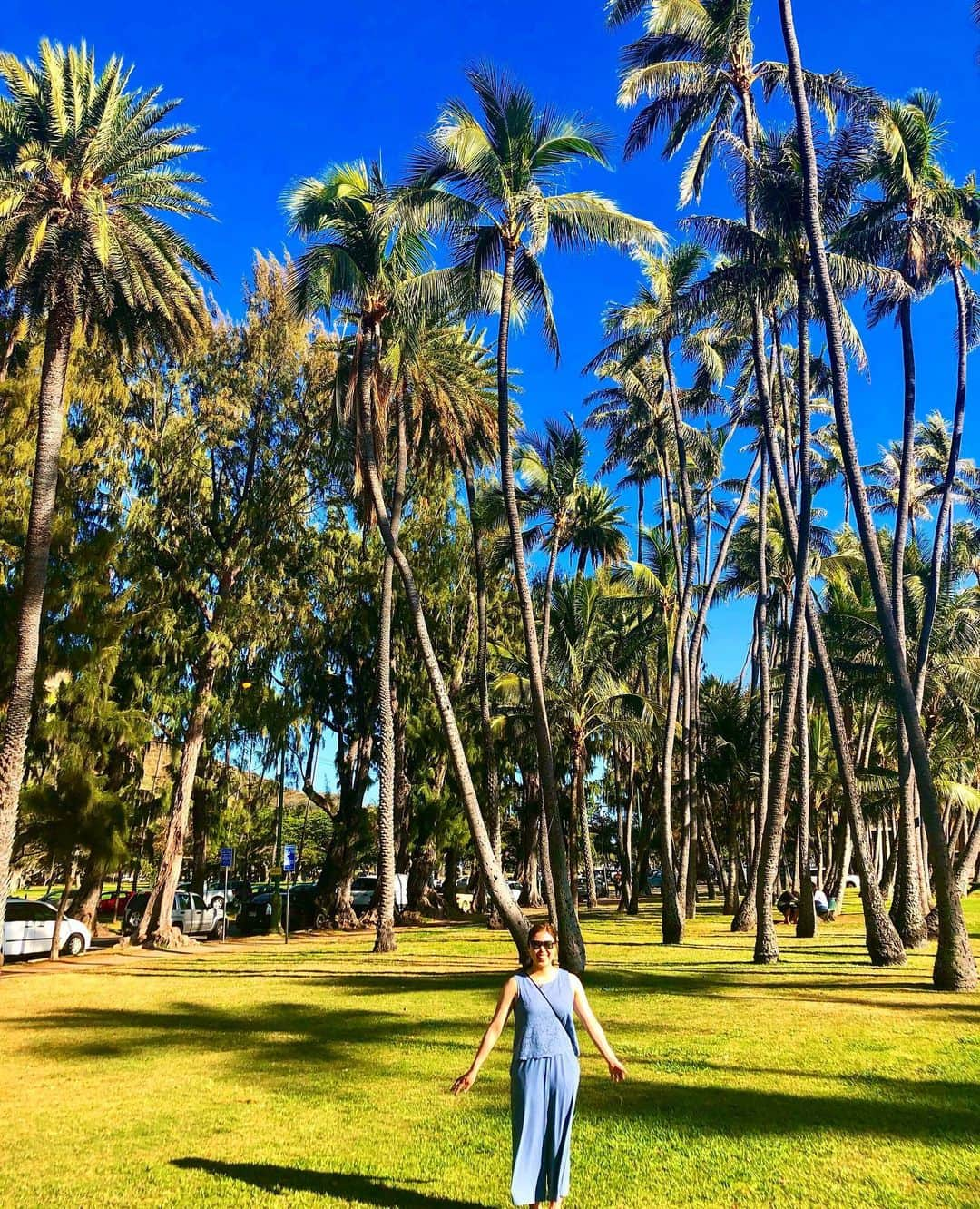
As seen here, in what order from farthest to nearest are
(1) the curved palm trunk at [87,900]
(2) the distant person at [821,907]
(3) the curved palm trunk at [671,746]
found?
1. (2) the distant person at [821,907]
2. (1) the curved palm trunk at [87,900]
3. (3) the curved palm trunk at [671,746]

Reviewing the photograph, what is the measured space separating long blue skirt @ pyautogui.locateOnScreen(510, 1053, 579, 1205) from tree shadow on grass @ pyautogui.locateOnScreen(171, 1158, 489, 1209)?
1.06 metres

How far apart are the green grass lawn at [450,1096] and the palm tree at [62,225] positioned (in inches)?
261

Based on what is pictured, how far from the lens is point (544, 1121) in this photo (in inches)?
202

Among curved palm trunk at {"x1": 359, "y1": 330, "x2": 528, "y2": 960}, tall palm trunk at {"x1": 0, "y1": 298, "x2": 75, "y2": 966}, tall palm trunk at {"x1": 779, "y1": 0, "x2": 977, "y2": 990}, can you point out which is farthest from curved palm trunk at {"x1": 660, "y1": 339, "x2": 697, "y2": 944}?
tall palm trunk at {"x1": 0, "y1": 298, "x2": 75, "y2": 966}

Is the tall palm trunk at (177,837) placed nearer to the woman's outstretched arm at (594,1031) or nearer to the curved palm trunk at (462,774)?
the curved palm trunk at (462,774)

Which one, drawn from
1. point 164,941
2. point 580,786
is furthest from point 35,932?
point 580,786

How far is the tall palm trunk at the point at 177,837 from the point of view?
24.7 metres

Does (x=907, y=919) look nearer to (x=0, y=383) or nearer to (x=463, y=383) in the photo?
(x=463, y=383)

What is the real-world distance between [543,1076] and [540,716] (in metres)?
11.6

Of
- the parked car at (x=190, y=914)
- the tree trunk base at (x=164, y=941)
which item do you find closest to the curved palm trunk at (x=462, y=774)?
the tree trunk base at (x=164, y=941)

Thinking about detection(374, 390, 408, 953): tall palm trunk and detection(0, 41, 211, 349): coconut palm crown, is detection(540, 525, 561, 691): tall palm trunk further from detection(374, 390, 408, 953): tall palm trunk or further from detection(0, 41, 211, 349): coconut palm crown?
detection(0, 41, 211, 349): coconut palm crown

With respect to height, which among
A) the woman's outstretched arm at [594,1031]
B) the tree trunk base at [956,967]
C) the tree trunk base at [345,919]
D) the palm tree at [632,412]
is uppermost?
the palm tree at [632,412]

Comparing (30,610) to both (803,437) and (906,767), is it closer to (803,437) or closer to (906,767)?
(803,437)

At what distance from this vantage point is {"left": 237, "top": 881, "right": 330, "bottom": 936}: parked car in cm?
3334
